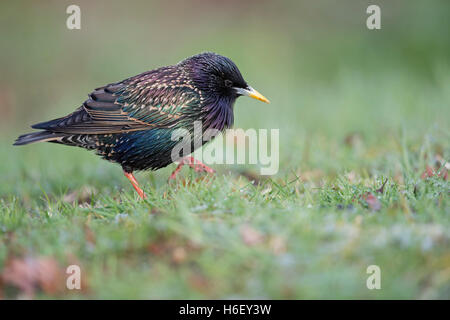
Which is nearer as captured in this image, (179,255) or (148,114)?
(179,255)

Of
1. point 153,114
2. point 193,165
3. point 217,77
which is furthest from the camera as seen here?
point 217,77

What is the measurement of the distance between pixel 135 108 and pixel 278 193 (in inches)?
58.0

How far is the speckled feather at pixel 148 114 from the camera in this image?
423 centimetres

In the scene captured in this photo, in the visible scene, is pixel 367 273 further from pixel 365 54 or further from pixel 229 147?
pixel 365 54

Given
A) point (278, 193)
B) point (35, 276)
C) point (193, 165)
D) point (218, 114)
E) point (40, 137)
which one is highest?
point (218, 114)

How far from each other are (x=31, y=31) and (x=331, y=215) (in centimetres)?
1040

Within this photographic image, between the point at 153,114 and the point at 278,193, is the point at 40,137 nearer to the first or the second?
the point at 153,114

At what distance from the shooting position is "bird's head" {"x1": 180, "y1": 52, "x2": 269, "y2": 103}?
14.6 feet

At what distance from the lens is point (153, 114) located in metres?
4.26

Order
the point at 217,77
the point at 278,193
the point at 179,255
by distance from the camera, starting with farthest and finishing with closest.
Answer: the point at 217,77, the point at 278,193, the point at 179,255

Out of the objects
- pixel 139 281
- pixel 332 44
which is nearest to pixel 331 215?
pixel 139 281

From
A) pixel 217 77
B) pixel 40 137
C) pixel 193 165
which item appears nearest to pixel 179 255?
pixel 193 165

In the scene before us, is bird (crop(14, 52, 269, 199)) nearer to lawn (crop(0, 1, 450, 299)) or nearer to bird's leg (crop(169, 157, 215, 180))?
bird's leg (crop(169, 157, 215, 180))

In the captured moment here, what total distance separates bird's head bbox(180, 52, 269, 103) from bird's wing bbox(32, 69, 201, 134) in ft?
0.54
